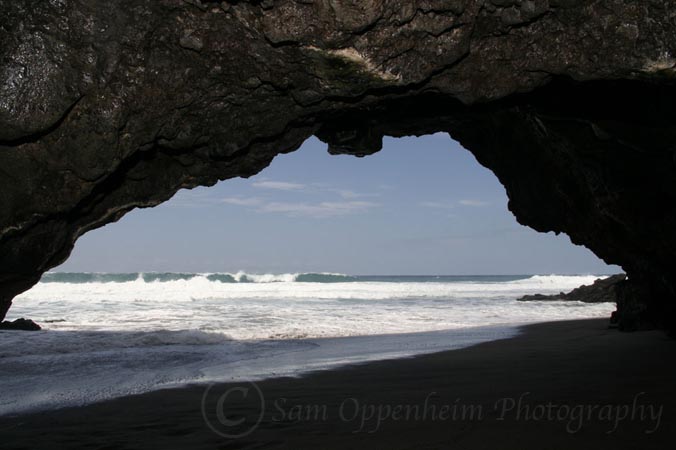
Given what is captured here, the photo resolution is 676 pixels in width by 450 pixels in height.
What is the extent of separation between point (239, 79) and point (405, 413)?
2.89 metres

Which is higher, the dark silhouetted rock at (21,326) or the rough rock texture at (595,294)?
the rough rock texture at (595,294)

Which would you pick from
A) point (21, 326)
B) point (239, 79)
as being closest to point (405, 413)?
point (239, 79)

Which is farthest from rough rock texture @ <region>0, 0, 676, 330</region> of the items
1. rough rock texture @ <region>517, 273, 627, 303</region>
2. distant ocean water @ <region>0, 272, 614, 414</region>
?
rough rock texture @ <region>517, 273, 627, 303</region>

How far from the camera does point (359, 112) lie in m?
5.21

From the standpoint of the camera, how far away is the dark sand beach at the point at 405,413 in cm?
350

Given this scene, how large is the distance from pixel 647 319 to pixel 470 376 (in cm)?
546

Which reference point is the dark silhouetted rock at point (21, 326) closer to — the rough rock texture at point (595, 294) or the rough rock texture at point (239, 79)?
the rough rock texture at point (239, 79)

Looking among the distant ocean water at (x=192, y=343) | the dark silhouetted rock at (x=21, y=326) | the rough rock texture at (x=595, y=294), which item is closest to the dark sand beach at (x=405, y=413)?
the distant ocean water at (x=192, y=343)

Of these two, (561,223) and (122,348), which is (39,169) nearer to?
(122,348)

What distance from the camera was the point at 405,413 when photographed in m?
4.16

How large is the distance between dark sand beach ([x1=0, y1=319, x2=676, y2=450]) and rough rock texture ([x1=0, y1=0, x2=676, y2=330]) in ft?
5.40

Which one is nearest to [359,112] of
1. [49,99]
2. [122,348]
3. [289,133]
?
[289,133]

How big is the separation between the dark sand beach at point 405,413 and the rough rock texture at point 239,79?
64.8 inches

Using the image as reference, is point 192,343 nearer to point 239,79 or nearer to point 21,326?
point 21,326
